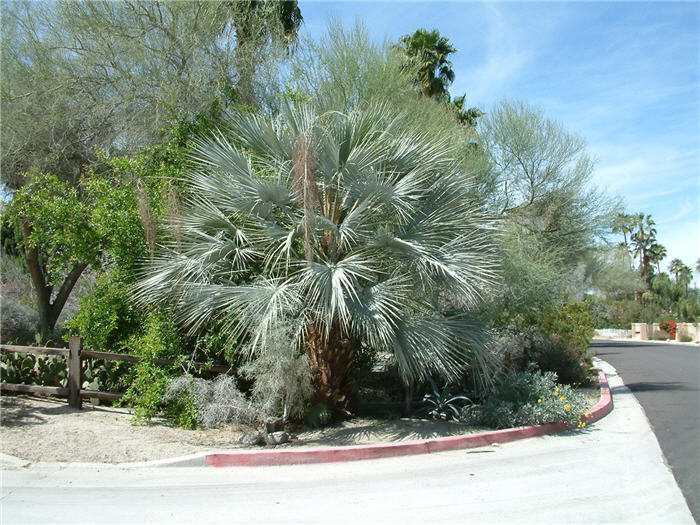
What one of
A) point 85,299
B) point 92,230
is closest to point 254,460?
point 85,299

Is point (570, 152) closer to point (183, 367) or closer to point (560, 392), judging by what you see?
point (560, 392)

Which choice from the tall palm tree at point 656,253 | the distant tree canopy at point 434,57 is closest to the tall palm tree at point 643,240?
the tall palm tree at point 656,253

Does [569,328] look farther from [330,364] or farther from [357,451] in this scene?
[357,451]

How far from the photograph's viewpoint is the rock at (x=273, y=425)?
26.4 feet

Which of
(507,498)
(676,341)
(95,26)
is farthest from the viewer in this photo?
(676,341)

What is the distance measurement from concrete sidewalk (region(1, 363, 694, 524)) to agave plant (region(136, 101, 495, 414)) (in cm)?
167

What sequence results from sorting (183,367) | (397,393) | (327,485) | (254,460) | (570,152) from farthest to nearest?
(570,152), (397,393), (183,367), (254,460), (327,485)

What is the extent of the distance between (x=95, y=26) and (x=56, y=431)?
9.78 m

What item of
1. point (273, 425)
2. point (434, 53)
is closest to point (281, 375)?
point (273, 425)

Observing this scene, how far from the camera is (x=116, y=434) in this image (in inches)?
317

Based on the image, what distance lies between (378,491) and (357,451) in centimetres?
133

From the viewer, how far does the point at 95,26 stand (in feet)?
44.6

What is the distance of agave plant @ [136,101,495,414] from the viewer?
7.98 meters

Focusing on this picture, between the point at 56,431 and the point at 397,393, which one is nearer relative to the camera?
the point at 56,431
